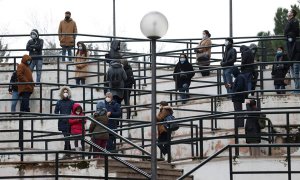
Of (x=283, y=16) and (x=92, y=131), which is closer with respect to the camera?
(x=92, y=131)

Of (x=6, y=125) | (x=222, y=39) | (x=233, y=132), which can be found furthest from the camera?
(x=222, y=39)

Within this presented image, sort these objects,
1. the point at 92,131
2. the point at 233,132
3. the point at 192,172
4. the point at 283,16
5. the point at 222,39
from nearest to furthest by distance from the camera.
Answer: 1. the point at 192,172
2. the point at 92,131
3. the point at 233,132
4. the point at 222,39
5. the point at 283,16

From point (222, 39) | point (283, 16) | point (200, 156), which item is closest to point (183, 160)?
point (200, 156)

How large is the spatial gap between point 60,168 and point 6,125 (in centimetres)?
751

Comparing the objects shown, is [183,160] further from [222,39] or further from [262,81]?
[222,39]

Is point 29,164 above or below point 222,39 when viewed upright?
below

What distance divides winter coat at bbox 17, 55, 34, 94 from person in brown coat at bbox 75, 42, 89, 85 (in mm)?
2915

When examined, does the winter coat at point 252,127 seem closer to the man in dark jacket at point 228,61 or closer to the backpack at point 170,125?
the backpack at point 170,125

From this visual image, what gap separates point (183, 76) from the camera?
41.2 metres

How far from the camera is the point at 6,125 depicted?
3878cm

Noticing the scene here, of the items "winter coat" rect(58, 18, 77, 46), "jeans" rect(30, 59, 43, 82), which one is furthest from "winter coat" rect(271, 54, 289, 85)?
"winter coat" rect(58, 18, 77, 46)

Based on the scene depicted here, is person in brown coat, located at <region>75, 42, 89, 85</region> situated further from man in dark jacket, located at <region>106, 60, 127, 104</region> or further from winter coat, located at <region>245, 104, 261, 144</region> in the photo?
winter coat, located at <region>245, 104, 261, 144</region>

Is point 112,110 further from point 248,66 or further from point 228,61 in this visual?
point 228,61

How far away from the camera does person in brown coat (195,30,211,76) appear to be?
145 ft
